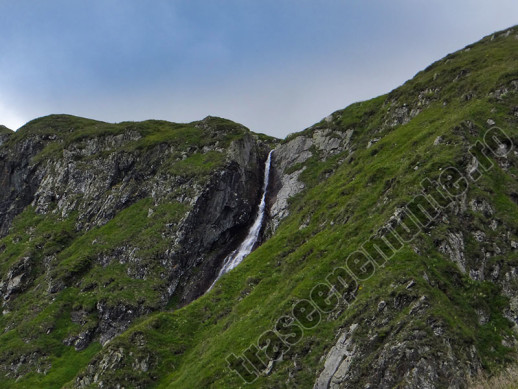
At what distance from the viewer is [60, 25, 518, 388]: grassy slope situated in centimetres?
3581

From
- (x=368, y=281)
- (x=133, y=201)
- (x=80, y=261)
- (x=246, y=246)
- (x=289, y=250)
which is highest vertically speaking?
(x=133, y=201)

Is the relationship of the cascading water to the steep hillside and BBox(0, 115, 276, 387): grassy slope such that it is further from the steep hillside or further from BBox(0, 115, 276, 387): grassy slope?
BBox(0, 115, 276, 387): grassy slope

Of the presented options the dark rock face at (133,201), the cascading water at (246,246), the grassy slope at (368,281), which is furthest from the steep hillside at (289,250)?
the cascading water at (246,246)

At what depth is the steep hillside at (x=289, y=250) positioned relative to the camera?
35125 mm

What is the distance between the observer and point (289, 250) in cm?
6022

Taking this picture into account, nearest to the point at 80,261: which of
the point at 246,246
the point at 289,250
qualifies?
the point at 246,246

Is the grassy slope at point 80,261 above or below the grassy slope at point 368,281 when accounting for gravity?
above

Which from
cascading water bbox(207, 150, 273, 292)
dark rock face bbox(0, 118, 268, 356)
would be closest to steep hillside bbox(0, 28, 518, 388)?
dark rock face bbox(0, 118, 268, 356)

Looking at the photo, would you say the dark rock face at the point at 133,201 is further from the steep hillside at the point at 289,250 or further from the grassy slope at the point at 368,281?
the grassy slope at the point at 368,281

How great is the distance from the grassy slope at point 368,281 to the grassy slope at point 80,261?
14.1 m

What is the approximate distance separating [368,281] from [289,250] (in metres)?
21.9

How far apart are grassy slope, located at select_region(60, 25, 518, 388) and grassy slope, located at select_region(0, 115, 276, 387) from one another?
14.1 metres

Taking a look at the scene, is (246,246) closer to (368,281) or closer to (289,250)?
(289,250)

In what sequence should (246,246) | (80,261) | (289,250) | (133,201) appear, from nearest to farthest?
1. (289,250)
2. (80,261)
3. (246,246)
4. (133,201)
